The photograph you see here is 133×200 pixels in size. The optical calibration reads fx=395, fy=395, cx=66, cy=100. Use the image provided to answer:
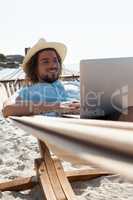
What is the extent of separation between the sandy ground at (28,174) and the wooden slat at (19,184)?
0.03 m

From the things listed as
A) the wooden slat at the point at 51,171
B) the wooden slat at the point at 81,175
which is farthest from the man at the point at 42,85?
the wooden slat at the point at 81,175

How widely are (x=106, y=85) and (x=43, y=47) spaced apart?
99 cm

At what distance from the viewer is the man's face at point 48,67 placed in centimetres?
213

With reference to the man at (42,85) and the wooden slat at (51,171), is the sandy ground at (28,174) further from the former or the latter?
the man at (42,85)

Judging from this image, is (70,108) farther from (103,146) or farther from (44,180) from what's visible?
(103,146)

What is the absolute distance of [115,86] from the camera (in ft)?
4.09

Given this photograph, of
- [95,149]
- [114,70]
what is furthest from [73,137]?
[114,70]

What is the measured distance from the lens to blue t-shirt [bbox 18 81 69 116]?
78.5 inches

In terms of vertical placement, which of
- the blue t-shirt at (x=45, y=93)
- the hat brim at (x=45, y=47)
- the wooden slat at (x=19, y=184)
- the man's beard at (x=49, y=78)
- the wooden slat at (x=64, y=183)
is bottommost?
the wooden slat at (x=19, y=184)

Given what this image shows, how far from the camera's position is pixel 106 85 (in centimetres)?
125

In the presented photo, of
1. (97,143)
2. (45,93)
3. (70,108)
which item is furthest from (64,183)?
(97,143)

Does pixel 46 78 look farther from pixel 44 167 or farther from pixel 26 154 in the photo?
pixel 26 154

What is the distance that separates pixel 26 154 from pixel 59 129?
7.63 ft

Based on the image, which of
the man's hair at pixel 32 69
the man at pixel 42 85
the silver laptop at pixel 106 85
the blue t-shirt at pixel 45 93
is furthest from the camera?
the man's hair at pixel 32 69
